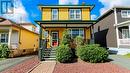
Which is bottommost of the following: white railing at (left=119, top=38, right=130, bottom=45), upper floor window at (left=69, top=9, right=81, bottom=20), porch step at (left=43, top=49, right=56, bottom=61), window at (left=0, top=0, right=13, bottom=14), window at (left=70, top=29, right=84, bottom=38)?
porch step at (left=43, top=49, right=56, bottom=61)

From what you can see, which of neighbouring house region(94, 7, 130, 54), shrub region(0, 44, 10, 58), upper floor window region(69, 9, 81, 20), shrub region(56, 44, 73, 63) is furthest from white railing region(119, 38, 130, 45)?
shrub region(0, 44, 10, 58)

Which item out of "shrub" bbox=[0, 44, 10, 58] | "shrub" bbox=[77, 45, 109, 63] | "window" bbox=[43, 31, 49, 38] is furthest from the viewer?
"window" bbox=[43, 31, 49, 38]

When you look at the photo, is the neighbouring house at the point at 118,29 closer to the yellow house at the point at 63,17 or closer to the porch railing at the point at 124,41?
the porch railing at the point at 124,41

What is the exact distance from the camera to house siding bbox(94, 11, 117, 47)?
24.0m

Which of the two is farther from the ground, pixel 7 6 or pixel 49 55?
pixel 7 6

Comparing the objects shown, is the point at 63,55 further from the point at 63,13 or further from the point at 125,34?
the point at 125,34

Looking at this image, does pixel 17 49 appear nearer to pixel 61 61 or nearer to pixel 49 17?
pixel 49 17

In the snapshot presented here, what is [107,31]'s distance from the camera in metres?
26.7

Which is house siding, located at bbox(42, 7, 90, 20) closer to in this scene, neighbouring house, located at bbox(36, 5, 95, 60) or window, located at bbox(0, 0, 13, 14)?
neighbouring house, located at bbox(36, 5, 95, 60)

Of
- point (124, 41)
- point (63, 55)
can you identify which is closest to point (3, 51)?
point (63, 55)

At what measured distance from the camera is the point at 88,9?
23.0 m

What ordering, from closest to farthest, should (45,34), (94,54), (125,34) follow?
(94,54) → (125,34) → (45,34)

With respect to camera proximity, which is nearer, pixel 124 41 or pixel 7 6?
pixel 124 41

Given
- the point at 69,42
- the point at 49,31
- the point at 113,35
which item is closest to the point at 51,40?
the point at 49,31
